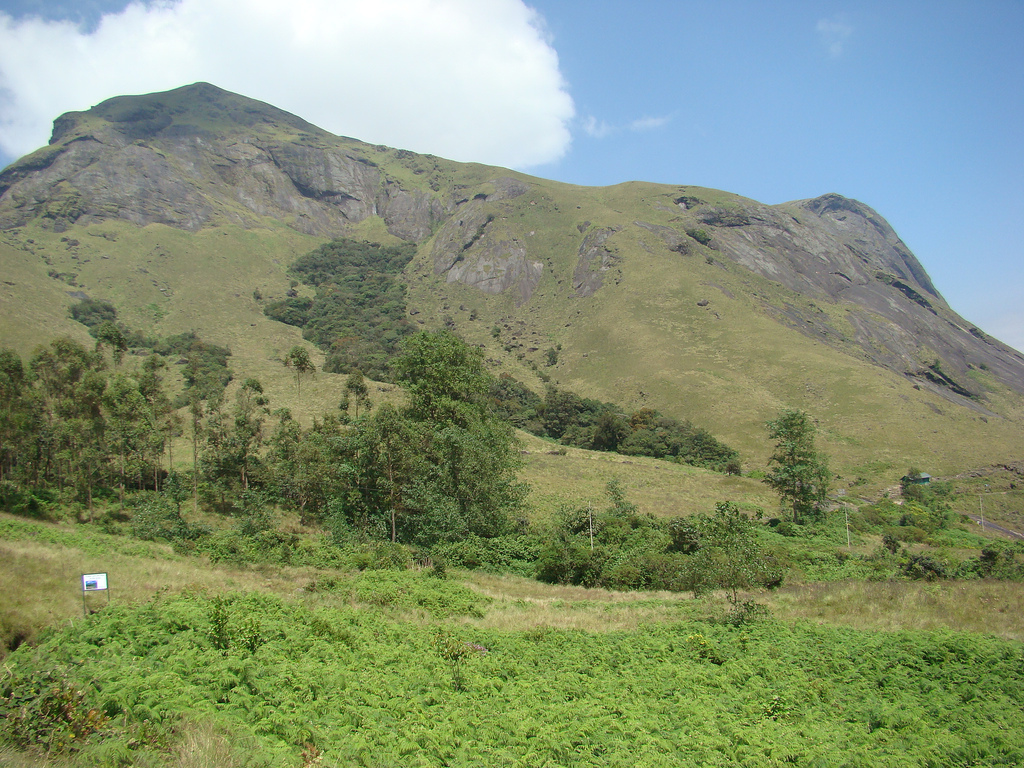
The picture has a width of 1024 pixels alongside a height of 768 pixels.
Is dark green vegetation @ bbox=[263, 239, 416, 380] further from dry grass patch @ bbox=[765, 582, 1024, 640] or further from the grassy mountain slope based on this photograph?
dry grass patch @ bbox=[765, 582, 1024, 640]

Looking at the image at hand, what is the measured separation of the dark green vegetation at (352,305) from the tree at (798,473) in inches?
2072

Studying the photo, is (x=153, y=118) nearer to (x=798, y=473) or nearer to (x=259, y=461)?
(x=259, y=461)

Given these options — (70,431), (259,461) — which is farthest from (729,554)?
(70,431)

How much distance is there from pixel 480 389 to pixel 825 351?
8520 centimetres

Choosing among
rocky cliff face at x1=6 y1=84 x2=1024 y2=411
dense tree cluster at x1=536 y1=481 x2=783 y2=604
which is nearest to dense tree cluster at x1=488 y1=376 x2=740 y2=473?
dense tree cluster at x1=536 y1=481 x2=783 y2=604

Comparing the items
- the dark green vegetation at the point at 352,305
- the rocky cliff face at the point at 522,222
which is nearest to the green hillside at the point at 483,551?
the dark green vegetation at the point at 352,305

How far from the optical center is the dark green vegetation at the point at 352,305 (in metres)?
93.1

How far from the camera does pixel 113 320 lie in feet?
302

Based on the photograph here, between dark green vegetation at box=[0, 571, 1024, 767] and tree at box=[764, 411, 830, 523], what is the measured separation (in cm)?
3301

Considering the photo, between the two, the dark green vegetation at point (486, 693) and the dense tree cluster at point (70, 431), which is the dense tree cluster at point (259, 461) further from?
the dark green vegetation at point (486, 693)

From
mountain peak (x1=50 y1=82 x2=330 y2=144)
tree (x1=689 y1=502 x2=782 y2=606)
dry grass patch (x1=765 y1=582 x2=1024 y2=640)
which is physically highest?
mountain peak (x1=50 y1=82 x2=330 y2=144)

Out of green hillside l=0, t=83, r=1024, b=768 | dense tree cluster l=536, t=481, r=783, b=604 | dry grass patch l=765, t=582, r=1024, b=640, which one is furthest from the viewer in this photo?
dense tree cluster l=536, t=481, r=783, b=604

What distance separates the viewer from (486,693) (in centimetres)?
1050

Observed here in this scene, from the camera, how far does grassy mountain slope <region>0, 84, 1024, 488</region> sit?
83.4 meters
